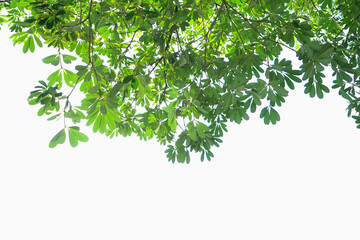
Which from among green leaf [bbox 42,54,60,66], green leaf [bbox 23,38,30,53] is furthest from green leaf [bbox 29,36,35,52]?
green leaf [bbox 42,54,60,66]

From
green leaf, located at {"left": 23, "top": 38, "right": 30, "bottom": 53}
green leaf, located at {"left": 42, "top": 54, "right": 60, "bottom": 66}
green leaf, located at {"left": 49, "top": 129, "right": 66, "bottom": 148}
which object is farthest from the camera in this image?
green leaf, located at {"left": 23, "top": 38, "right": 30, "bottom": 53}

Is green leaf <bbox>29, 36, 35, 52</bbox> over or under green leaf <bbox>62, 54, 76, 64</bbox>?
over

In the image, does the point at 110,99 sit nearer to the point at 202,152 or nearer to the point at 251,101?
the point at 251,101

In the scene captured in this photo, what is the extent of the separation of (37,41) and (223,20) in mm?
1630

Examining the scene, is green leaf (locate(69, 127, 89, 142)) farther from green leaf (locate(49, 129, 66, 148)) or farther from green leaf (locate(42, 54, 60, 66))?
green leaf (locate(42, 54, 60, 66))

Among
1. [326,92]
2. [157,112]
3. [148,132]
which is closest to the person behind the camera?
[326,92]

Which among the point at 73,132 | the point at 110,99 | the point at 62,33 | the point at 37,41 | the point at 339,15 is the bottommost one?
the point at 73,132

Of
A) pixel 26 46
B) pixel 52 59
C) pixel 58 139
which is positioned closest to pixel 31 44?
pixel 26 46

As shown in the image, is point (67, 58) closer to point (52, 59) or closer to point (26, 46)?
point (52, 59)

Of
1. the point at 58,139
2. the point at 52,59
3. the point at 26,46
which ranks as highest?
the point at 26,46

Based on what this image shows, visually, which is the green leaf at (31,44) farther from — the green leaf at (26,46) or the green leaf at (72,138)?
the green leaf at (72,138)

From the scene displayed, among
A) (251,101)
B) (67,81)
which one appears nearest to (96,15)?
(67,81)

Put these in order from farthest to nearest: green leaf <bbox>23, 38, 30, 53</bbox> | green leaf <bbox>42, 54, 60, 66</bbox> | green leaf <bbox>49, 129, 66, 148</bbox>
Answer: green leaf <bbox>23, 38, 30, 53</bbox> → green leaf <bbox>42, 54, 60, 66</bbox> → green leaf <bbox>49, 129, 66, 148</bbox>

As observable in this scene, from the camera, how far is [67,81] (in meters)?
1.82
